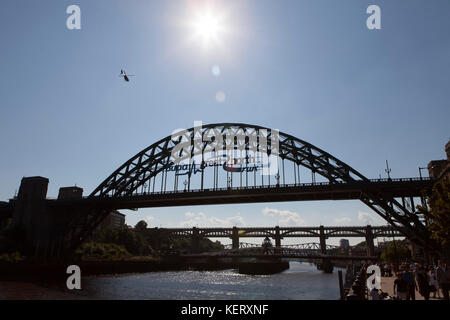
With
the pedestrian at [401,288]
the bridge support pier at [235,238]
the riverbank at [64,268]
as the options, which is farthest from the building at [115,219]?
the pedestrian at [401,288]

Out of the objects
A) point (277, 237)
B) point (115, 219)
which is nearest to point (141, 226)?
point (115, 219)

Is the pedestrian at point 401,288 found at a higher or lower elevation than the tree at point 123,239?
lower

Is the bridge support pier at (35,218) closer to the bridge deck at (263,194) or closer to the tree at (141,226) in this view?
the bridge deck at (263,194)

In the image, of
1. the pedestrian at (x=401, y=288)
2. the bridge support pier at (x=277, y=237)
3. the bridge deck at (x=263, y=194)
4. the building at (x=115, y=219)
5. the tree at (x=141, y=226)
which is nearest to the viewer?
the pedestrian at (x=401, y=288)

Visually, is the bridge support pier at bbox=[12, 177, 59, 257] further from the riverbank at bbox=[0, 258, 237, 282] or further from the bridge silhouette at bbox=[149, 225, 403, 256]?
the bridge silhouette at bbox=[149, 225, 403, 256]

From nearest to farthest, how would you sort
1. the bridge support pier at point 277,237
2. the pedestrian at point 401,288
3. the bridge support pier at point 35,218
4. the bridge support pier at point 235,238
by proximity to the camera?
1. the pedestrian at point 401,288
2. the bridge support pier at point 35,218
3. the bridge support pier at point 235,238
4. the bridge support pier at point 277,237

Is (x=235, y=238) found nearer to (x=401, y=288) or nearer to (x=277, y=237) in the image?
(x=277, y=237)

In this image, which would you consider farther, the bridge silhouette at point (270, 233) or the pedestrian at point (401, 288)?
the bridge silhouette at point (270, 233)

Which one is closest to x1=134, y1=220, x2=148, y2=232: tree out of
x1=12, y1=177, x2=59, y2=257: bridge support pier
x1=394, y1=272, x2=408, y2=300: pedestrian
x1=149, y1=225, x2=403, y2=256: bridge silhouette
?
x1=149, y1=225, x2=403, y2=256: bridge silhouette

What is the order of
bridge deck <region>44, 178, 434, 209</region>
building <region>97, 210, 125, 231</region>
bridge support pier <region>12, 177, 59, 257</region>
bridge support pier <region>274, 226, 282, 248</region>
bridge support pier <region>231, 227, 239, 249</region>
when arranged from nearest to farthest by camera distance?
bridge deck <region>44, 178, 434, 209</region>, bridge support pier <region>12, 177, 59, 257</region>, bridge support pier <region>231, 227, 239, 249</region>, bridge support pier <region>274, 226, 282, 248</region>, building <region>97, 210, 125, 231</region>

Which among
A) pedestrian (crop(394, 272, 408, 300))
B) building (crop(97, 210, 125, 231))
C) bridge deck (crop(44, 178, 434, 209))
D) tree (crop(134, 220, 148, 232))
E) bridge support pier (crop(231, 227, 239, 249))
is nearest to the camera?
pedestrian (crop(394, 272, 408, 300))

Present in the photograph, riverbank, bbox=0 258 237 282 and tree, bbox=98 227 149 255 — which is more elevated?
tree, bbox=98 227 149 255
